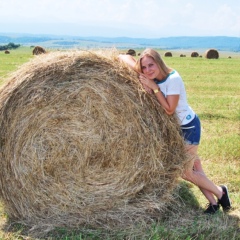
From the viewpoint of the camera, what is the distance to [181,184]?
5.47 meters

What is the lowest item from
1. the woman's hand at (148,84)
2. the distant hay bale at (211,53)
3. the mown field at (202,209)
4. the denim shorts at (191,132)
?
the distant hay bale at (211,53)

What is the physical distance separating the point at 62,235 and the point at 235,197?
205 cm

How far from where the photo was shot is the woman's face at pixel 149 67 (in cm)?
447

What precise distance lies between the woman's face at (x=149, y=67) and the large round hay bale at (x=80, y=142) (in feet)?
0.45

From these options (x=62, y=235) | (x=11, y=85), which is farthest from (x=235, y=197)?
(x=11, y=85)

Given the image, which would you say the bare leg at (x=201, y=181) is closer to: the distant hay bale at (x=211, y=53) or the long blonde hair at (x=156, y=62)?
the long blonde hair at (x=156, y=62)

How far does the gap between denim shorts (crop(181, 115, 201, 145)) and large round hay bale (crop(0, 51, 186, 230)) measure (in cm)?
18

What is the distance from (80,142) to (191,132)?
116 centimetres

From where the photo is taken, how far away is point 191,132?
4.69 metres

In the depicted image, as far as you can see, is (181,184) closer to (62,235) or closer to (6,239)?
(62,235)

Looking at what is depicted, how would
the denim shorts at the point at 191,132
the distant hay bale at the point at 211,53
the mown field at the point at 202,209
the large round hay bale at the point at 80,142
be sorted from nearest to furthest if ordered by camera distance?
the mown field at the point at 202,209 → the large round hay bale at the point at 80,142 → the denim shorts at the point at 191,132 → the distant hay bale at the point at 211,53

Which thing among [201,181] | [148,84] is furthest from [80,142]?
[201,181]

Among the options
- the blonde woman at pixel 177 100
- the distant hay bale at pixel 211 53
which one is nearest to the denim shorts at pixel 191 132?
the blonde woman at pixel 177 100

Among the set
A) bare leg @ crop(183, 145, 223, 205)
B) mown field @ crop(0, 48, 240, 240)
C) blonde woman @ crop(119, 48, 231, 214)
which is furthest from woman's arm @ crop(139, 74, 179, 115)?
mown field @ crop(0, 48, 240, 240)
